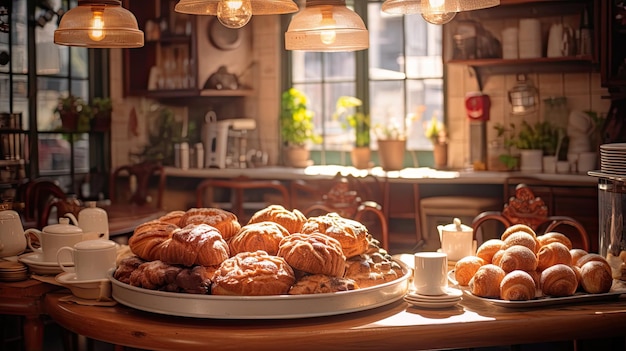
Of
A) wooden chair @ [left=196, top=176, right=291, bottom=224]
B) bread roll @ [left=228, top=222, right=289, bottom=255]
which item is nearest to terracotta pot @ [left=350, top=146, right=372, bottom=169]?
wooden chair @ [left=196, top=176, right=291, bottom=224]

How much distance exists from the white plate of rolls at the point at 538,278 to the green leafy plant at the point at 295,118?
4264mm

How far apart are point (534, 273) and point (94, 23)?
1420 mm

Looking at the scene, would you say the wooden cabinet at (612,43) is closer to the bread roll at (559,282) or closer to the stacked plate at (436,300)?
the bread roll at (559,282)

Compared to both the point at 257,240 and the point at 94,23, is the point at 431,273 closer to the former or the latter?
the point at 257,240

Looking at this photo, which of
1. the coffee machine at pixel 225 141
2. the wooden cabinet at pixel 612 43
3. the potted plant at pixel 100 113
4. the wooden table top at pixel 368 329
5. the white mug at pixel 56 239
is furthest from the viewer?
the coffee machine at pixel 225 141

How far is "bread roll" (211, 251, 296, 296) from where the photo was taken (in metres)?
1.92

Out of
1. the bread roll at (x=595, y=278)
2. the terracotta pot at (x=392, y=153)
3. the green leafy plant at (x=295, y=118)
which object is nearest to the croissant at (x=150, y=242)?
the bread roll at (x=595, y=278)

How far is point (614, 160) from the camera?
241 centimetres

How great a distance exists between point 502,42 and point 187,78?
2.41 meters

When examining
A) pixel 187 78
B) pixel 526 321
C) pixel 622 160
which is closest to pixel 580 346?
pixel 622 160

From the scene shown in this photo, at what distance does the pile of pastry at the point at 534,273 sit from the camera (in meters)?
2.05

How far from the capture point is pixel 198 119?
6.91 m

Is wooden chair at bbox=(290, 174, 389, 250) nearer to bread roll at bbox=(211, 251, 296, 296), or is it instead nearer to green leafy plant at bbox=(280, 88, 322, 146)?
green leafy plant at bbox=(280, 88, 322, 146)

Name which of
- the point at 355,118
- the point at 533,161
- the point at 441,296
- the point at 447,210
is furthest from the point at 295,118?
the point at 441,296
